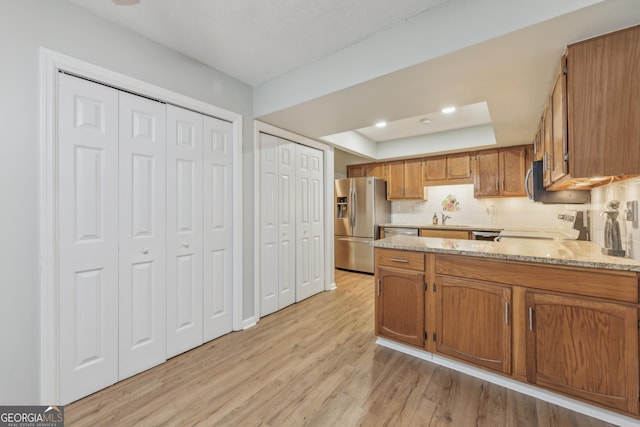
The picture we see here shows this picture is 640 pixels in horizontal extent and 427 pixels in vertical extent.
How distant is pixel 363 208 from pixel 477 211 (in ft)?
6.40

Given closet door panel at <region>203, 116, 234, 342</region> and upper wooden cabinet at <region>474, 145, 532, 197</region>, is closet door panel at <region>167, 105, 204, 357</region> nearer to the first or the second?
closet door panel at <region>203, 116, 234, 342</region>

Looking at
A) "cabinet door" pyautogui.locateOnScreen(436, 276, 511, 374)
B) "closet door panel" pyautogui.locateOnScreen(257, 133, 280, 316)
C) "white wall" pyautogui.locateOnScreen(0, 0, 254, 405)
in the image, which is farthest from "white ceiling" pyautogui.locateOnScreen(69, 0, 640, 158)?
"cabinet door" pyautogui.locateOnScreen(436, 276, 511, 374)

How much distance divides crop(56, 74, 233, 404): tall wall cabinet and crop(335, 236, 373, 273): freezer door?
2951mm

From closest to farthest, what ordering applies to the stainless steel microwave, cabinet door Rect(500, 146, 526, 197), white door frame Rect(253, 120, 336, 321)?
the stainless steel microwave → white door frame Rect(253, 120, 336, 321) → cabinet door Rect(500, 146, 526, 197)

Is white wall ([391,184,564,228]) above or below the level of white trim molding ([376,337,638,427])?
above

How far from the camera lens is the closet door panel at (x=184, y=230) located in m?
2.21

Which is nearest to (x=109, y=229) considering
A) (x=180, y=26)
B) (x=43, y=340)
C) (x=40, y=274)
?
(x=40, y=274)

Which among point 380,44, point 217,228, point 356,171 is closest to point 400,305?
point 217,228

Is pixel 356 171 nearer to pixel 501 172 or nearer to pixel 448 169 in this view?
pixel 448 169

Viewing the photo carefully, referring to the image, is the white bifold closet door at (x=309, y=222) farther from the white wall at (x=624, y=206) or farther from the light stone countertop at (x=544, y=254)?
the white wall at (x=624, y=206)

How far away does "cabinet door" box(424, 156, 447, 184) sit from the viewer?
468 centimetres

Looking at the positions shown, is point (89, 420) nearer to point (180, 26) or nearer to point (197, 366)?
point (197, 366)

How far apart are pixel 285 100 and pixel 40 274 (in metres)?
2.18

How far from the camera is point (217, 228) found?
8.39ft
